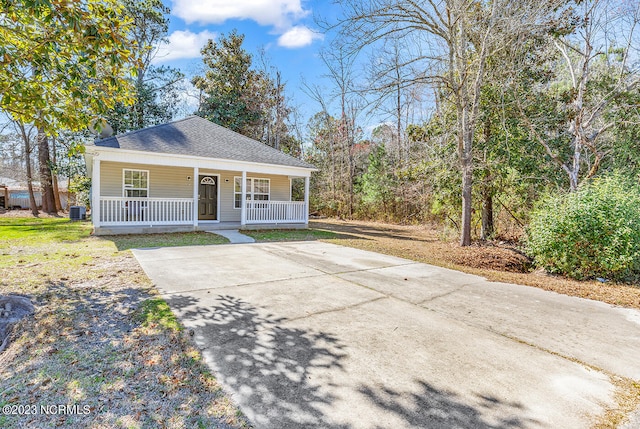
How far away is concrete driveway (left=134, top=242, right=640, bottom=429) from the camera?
2277 millimetres

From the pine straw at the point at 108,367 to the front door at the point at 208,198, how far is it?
9242 millimetres

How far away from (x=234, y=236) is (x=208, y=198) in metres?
4.02

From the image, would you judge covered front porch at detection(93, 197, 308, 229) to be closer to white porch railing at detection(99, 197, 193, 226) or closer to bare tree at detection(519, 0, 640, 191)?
white porch railing at detection(99, 197, 193, 226)

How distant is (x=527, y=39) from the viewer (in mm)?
9555

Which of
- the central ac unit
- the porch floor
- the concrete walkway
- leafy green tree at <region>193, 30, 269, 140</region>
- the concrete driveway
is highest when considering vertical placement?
leafy green tree at <region>193, 30, 269, 140</region>

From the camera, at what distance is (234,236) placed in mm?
10852

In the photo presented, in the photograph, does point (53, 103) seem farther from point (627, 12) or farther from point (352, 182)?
point (352, 182)

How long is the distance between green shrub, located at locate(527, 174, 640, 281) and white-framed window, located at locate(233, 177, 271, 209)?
11.1 m

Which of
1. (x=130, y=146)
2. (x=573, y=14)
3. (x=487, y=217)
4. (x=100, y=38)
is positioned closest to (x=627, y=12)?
(x=573, y=14)

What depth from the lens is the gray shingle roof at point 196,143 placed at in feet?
35.9

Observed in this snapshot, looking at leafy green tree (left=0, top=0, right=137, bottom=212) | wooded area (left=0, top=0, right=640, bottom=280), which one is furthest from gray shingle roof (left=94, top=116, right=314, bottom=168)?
leafy green tree (left=0, top=0, right=137, bottom=212)

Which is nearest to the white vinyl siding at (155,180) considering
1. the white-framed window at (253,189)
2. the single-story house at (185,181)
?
the single-story house at (185,181)

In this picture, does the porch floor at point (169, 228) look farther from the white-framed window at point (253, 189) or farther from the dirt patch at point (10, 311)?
the dirt patch at point (10, 311)

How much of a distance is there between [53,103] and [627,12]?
555 inches
